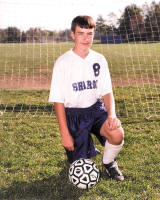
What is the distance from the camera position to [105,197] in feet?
8.73

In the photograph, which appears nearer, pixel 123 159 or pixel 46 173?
pixel 46 173

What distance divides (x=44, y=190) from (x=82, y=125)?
29.9 inches

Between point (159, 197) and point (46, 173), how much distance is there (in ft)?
4.03

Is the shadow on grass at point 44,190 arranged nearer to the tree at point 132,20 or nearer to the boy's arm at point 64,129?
the boy's arm at point 64,129

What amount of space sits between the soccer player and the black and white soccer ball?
22 centimetres

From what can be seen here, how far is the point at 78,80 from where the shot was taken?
2971 mm

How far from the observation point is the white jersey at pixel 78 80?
2.88m

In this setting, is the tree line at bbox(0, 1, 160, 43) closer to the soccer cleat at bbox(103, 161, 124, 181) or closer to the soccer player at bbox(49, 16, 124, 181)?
the soccer player at bbox(49, 16, 124, 181)

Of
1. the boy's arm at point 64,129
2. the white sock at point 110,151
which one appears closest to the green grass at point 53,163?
the white sock at point 110,151

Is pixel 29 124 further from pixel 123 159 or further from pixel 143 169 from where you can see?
pixel 143 169

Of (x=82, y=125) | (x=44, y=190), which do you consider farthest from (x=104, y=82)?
(x=44, y=190)

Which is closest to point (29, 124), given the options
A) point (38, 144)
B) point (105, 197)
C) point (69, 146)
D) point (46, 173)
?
point (38, 144)

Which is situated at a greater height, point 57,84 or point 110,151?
point 57,84

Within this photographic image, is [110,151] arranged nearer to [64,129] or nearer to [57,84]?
[64,129]
